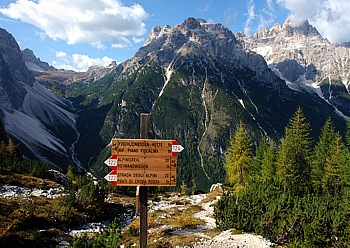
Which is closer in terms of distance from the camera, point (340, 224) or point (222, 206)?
point (340, 224)

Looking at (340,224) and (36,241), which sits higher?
(340,224)

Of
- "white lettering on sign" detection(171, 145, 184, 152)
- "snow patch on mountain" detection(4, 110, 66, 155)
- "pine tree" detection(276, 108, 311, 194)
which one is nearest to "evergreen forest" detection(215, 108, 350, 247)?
"pine tree" detection(276, 108, 311, 194)

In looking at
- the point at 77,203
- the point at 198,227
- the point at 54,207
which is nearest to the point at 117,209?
the point at 77,203

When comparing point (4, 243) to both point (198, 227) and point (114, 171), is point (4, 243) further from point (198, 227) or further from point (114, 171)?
point (198, 227)

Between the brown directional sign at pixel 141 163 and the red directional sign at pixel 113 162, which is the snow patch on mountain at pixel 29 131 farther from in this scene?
the brown directional sign at pixel 141 163

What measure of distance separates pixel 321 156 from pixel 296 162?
1200cm

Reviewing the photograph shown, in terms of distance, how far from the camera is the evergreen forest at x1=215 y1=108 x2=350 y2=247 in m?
15.8

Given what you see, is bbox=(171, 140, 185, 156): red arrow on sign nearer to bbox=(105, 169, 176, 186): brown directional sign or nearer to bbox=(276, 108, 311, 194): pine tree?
bbox=(105, 169, 176, 186): brown directional sign

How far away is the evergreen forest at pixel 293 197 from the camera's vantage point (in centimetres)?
1583

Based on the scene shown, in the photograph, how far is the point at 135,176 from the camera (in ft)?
28.1

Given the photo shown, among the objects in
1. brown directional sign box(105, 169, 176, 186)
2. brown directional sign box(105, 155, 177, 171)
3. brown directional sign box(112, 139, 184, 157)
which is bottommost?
brown directional sign box(105, 169, 176, 186)

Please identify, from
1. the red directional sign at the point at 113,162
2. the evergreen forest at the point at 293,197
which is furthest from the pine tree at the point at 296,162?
the red directional sign at the point at 113,162

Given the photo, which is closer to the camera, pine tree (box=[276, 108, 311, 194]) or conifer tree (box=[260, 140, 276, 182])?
pine tree (box=[276, 108, 311, 194])

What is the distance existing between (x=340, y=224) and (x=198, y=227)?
1304cm
